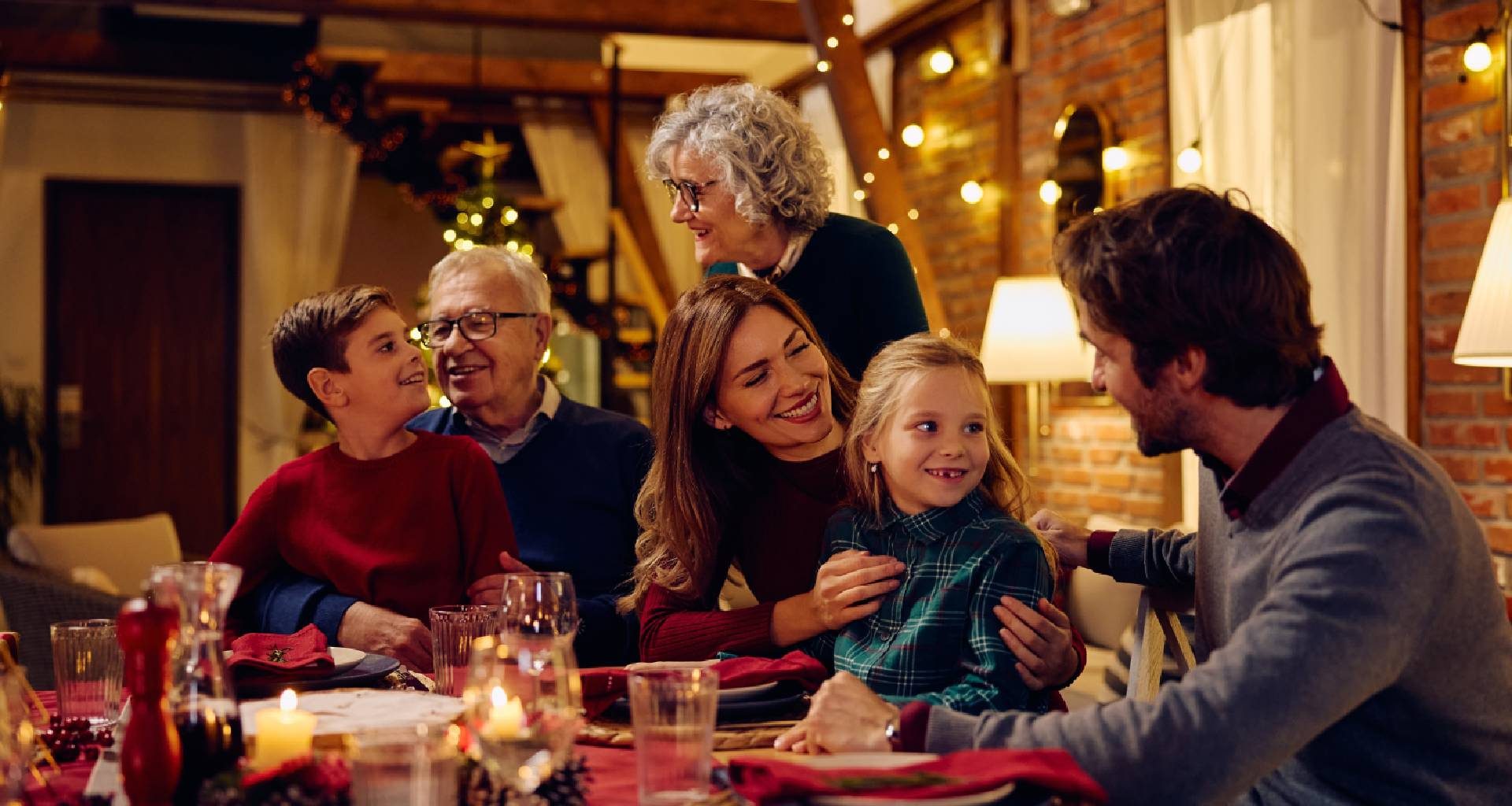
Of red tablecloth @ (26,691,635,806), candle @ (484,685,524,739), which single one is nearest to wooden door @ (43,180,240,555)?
red tablecloth @ (26,691,635,806)

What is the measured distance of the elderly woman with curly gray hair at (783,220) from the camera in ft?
8.21

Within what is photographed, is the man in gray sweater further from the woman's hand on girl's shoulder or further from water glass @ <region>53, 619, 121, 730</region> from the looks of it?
water glass @ <region>53, 619, 121, 730</region>

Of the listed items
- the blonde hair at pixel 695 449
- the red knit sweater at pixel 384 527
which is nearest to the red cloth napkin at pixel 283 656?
the red knit sweater at pixel 384 527

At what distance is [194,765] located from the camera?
119cm

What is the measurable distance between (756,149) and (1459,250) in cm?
221

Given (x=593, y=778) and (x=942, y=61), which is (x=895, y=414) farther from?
(x=942, y=61)

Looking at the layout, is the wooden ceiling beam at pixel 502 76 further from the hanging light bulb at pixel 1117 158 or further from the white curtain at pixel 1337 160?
the white curtain at pixel 1337 160

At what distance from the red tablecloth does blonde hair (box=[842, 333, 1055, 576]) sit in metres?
0.53

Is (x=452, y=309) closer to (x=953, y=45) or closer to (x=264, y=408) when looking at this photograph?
(x=953, y=45)

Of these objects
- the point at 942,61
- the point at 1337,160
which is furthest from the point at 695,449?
the point at 942,61

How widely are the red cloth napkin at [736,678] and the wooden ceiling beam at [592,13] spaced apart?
506 centimetres

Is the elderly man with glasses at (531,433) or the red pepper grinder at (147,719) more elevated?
the elderly man with glasses at (531,433)

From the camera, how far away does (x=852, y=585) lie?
5.54 ft

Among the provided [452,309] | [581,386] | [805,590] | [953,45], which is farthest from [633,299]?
[805,590]
